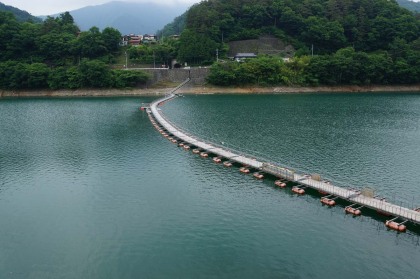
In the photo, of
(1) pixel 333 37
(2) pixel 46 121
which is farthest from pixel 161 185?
(1) pixel 333 37

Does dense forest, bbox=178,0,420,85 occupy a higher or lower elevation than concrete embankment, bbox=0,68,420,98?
higher

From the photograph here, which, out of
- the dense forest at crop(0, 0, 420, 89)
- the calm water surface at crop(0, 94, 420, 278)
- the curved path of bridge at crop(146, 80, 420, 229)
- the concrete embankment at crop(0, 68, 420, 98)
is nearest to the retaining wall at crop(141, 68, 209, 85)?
the concrete embankment at crop(0, 68, 420, 98)

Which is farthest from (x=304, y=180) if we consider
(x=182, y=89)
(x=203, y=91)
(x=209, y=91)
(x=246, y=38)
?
(x=246, y=38)

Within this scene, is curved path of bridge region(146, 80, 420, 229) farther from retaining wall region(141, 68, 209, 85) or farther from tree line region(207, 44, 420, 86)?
retaining wall region(141, 68, 209, 85)

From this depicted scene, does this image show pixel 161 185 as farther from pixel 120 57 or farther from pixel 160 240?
pixel 120 57

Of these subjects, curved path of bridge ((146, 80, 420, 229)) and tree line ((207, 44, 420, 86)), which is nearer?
curved path of bridge ((146, 80, 420, 229))

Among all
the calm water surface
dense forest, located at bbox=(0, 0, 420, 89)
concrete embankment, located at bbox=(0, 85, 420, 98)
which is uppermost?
dense forest, located at bbox=(0, 0, 420, 89)
